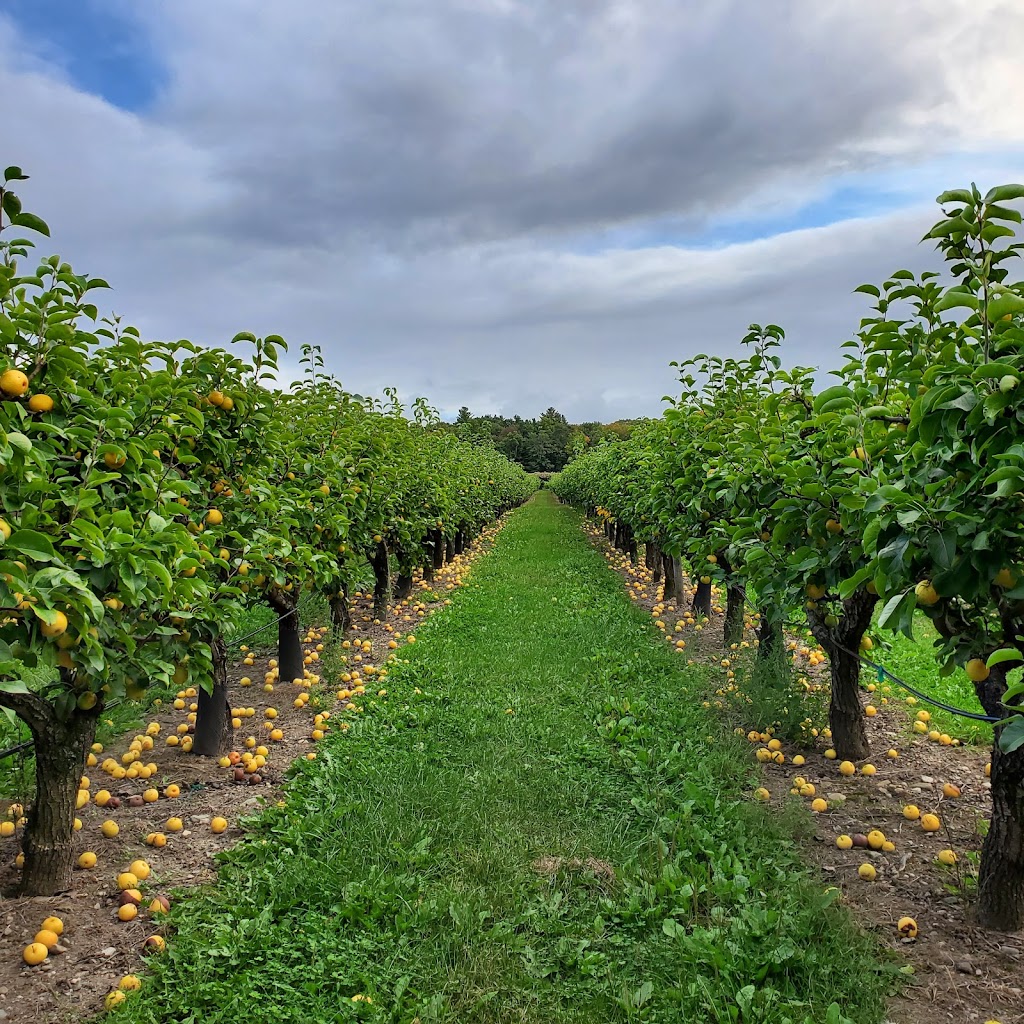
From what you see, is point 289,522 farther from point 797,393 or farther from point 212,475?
point 797,393

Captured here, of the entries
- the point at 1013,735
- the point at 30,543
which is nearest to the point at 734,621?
the point at 1013,735

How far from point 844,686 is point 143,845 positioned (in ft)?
16.0

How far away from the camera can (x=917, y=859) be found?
12.8ft

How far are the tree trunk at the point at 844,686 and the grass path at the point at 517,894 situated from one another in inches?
31.3

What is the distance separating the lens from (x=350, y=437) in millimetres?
8062

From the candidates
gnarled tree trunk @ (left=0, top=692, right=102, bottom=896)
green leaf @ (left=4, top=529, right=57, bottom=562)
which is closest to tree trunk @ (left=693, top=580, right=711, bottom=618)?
gnarled tree trunk @ (left=0, top=692, right=102, bottom=896)

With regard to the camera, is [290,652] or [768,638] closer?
[768,638]

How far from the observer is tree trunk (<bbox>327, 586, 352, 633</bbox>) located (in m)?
8.41

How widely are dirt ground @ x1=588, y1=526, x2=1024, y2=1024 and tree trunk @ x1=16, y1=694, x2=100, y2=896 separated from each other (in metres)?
3.94

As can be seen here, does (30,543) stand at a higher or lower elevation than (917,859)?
higher

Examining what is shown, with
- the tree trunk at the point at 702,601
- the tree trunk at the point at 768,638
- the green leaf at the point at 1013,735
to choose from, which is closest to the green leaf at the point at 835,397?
the green leaf at the point at 1013,735

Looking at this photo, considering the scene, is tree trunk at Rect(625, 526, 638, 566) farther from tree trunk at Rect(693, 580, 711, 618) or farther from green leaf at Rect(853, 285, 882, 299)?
green leaf at Rect(853, 285, 882, 299)

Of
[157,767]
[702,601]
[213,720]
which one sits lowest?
[157,767]

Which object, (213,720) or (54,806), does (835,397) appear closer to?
(54,806)
